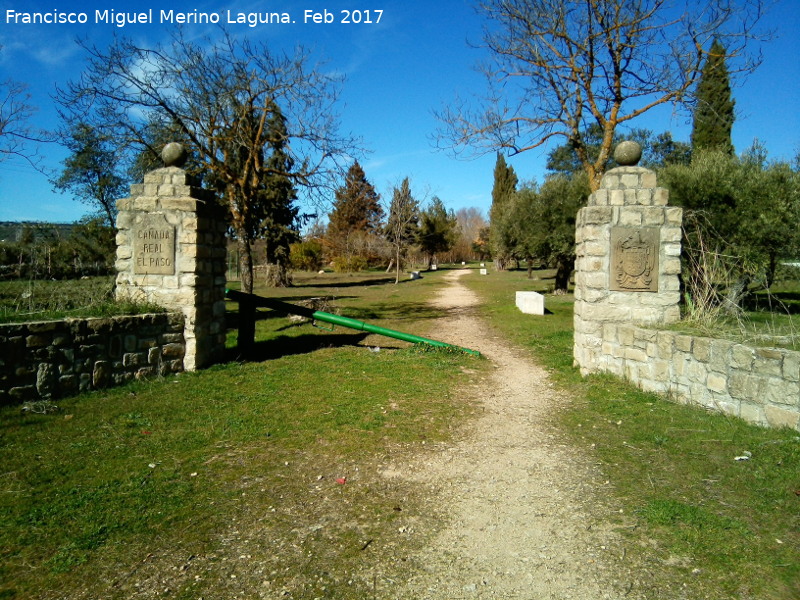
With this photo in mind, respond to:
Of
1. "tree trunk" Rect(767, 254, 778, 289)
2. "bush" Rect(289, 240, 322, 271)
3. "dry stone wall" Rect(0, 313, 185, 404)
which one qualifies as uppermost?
"bush" Rect(289, 240, 322, 271)

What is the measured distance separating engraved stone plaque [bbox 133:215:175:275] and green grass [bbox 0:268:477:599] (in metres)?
1.66

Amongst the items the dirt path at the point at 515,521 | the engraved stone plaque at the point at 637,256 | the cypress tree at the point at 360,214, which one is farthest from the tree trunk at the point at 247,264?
the cypress tree at the point at 360,214

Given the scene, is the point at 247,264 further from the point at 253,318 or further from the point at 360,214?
the point at 360,214

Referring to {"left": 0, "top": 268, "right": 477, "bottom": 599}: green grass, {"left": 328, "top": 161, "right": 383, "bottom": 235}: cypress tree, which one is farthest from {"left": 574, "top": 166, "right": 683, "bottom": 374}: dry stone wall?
{"left": 328, "top": 161, "right": 383, "bottom": 235}: cypress tree

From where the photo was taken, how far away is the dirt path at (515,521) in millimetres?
2809

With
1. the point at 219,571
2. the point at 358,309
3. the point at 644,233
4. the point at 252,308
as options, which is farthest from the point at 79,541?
the point at 358,309

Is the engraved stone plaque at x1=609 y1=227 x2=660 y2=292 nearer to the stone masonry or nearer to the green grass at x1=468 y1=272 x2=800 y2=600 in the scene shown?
the stone masonry

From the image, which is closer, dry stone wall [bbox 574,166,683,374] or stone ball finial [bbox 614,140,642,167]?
dry stone wall [bbox 574,166,683,374]

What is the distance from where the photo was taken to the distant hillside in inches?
869

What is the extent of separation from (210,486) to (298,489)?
683 millimetres

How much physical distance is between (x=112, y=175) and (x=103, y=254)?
15.7 ft

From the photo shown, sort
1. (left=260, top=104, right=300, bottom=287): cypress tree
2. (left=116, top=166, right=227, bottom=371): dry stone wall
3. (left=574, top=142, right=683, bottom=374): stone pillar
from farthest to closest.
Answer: (left=260, top=104, right=300, bottom=287): cypress tree → (left=116, top=166, right=227, bottom=371): dry stone wall → (left=574, top=142, right=683, bottom=374): stone pillar

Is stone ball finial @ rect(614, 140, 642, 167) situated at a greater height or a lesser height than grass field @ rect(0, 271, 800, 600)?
greater

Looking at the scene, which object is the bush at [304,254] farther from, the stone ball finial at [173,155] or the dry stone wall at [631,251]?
the dry stone wall at [631,251]
